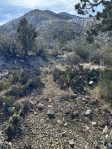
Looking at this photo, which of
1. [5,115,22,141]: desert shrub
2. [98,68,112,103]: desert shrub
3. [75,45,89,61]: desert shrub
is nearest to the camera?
[5,115,22,141]: desert shrub

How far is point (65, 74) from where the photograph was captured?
22.9m

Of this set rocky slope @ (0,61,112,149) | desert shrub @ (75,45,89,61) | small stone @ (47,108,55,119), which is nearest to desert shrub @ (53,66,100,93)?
rocky slope @ (0,61,112,149)

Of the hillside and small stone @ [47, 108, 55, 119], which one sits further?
small stone @ [47, 108, 55, 119]

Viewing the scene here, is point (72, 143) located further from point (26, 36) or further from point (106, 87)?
point (26, 36)

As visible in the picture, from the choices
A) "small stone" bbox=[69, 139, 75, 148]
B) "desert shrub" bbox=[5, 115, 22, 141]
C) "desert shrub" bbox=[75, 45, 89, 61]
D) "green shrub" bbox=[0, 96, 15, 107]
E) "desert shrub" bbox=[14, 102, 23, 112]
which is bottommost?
"small stone" bbox=[69, 139, 75, 148]

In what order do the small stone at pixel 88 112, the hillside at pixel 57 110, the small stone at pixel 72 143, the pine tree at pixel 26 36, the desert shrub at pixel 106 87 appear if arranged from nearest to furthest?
the small stone at pixel 72 143 → the hillside at pixel 57 110 → the small stone at pixel 88 112 → the desert shrub at pixel 106 87 → the pine tree at pixel 26 36

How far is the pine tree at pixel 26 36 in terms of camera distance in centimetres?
3462

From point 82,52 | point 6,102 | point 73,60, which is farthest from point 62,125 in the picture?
point 82,52

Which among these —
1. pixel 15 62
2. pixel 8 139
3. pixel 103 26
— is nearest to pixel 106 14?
pixel 103 26

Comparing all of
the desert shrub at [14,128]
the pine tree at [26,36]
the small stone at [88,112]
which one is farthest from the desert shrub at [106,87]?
the pine tree at [26,36]

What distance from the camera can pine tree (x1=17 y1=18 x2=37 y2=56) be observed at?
1363 inches

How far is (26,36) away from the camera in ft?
114

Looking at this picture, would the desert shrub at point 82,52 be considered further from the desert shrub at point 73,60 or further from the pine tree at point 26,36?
the pine tree at point 26,36

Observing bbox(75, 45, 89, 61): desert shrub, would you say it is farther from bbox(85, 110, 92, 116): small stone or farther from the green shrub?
bbox(85, 110, 92, 116): small stone
